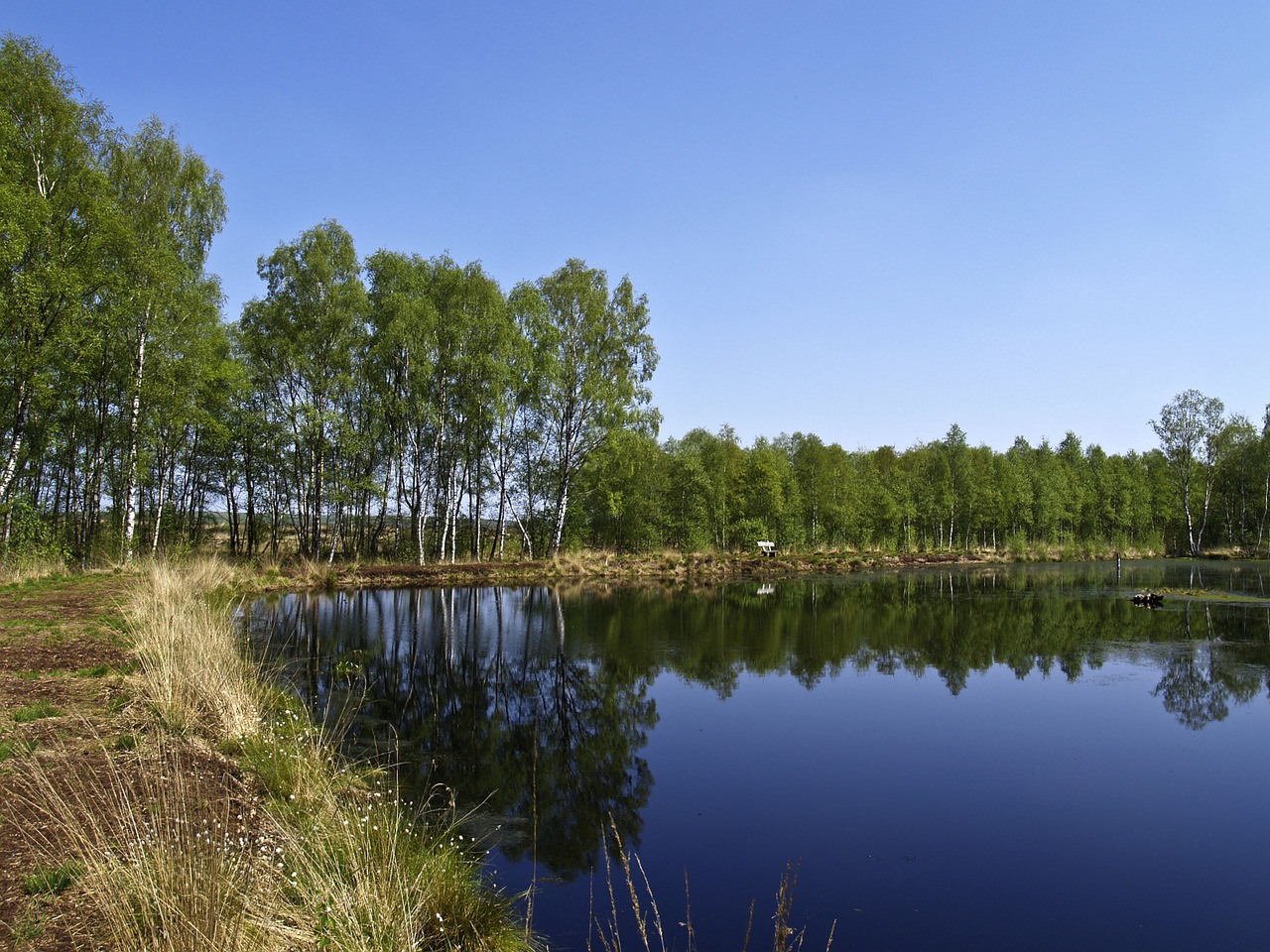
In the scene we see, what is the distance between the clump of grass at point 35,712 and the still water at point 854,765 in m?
3.15

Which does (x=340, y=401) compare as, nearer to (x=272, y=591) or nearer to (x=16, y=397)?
(x=272, y=591)

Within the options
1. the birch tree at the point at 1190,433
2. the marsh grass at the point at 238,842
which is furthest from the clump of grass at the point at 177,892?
the birch tree at the point at 1190,433

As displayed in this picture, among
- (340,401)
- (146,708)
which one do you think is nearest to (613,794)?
(146,708)

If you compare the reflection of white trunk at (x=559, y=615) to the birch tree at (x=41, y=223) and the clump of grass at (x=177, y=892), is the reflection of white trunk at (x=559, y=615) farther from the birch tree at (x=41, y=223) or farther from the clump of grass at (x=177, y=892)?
the birch tree at (x=41, y=223)

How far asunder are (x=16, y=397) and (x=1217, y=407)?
263 feet

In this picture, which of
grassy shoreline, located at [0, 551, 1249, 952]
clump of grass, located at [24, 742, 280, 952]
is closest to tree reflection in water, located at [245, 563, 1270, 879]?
grassy shoreline, located at [0, 551, 1249, 952]

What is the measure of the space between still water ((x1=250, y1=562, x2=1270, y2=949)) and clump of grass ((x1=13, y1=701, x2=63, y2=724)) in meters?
3.15

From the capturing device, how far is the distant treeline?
21203mm

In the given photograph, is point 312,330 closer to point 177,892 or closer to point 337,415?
point 337,415

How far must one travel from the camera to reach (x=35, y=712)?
23.2 ft

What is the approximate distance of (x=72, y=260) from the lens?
2097 cm

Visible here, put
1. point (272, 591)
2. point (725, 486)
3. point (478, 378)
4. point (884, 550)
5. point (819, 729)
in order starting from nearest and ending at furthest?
1. point (819, 729)
2. point (272, 591)
3. point (478, 378)
4. point (725, 486)
5. point (884, 550)


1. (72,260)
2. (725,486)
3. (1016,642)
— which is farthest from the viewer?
(725,486)

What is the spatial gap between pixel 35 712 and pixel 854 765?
910 cm
